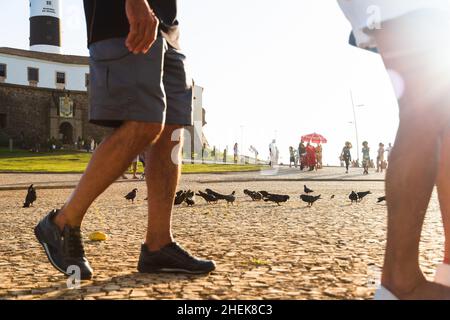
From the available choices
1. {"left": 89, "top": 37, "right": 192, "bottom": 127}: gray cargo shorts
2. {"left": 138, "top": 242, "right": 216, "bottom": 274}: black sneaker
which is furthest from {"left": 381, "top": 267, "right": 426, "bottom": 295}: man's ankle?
{"left": 89, "top": 37, "right": 192, "bottom": 127}: gray cargo shorts

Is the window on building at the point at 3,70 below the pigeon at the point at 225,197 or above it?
above

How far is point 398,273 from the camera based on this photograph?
183 cm

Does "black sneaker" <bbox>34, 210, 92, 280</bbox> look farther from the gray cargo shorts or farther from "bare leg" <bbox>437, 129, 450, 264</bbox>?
"bare leg" <bbox>437, 129, 450, 264</bbox>

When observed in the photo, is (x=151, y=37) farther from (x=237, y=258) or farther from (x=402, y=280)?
(x=402, y=280)

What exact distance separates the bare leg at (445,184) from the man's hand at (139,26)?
132 centimetres

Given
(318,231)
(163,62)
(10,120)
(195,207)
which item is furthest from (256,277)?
(10,120)

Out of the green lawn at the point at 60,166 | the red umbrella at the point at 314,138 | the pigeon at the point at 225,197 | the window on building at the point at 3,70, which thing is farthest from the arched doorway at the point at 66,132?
the pigeon at the point at 225,197

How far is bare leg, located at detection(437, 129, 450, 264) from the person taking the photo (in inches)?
83.8

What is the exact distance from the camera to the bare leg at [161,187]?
2.76 m

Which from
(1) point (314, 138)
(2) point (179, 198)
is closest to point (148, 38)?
(2) point (179, 198)

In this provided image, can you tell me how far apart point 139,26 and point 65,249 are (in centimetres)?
106

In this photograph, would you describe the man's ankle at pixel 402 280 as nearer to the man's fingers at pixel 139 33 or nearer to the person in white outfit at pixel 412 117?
the person in white outfit at pixel 412 117

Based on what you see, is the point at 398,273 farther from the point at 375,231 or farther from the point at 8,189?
the point at 8,189

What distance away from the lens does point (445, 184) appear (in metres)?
2.15
